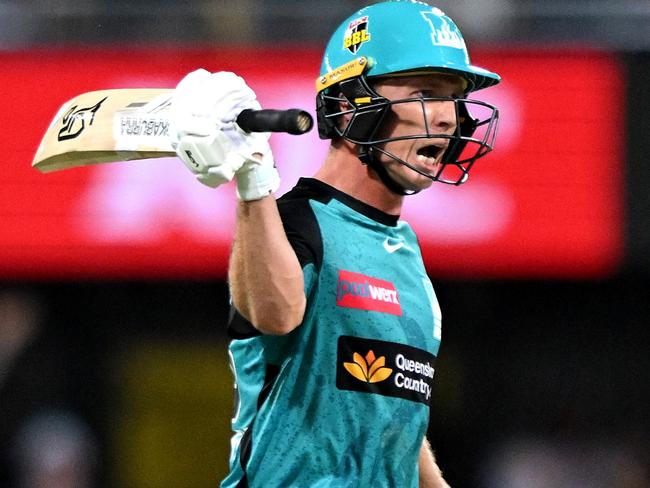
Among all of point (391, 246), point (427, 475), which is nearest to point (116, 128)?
point (391, 246)

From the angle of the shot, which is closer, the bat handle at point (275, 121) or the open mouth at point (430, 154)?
the bat handle at point (275, 121)

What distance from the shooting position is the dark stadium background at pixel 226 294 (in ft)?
21.0

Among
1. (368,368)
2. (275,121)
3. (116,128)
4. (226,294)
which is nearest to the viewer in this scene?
(275,121)

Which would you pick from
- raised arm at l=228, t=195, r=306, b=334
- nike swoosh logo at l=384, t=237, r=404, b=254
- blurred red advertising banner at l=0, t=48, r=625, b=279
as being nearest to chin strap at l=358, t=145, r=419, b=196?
nike swoosh logo at l=384, t=237, r=404, b=254

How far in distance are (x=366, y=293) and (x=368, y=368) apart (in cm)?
18

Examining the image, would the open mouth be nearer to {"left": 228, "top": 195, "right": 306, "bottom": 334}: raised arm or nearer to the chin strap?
the chin strap

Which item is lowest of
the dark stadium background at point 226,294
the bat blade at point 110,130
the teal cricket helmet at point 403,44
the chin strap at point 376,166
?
the dark stadium background at point 226,294

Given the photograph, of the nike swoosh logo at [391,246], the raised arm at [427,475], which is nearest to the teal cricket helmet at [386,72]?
the nike swoosh logo at [391,246]

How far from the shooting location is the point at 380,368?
9.82 ft

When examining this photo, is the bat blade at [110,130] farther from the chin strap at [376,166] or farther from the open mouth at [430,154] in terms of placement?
the open mouth at [430,154]

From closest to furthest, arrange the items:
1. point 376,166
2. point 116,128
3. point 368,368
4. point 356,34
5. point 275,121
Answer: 1. point 275,121
2. point 116,128
3. point 368,368
4. point 376,166
5. point 356,34

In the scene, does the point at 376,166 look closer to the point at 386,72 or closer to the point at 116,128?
the point at 386,72

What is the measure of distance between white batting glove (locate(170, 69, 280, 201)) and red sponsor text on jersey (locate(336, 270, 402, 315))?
450 millimetres

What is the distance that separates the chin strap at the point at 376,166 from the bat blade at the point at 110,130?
1.93 ft
